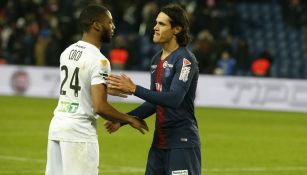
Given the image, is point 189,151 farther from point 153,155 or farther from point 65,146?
point 65,146

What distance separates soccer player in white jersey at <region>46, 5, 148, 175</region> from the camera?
6625 millimetres

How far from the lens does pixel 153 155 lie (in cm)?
717

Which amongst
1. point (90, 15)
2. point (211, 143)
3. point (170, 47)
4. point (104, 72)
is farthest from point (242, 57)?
point (104, 72)

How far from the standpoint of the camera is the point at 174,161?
6996 millimetres

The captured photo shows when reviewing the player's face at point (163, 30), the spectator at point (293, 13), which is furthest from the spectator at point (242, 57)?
the player's face at point (163, 30)

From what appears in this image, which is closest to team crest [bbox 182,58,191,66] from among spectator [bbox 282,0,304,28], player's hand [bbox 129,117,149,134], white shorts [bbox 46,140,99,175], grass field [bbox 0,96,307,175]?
player's hand [bbox 129,117,149,134]

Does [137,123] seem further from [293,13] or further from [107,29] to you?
[293,13]

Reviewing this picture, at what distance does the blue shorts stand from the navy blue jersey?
5cm

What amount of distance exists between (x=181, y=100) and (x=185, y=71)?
0.26 meters

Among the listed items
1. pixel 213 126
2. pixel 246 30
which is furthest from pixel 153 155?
A: pixel 246 30

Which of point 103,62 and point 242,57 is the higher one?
point 242,57

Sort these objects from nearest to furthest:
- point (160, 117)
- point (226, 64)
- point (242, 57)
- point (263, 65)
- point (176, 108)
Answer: point (176, 108) < point (160, 117) < point (263, 65) < point (226, 64) < point (242, 57)

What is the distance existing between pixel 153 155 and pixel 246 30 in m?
24.1

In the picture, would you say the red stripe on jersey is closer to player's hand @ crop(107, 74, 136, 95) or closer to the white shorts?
player's hand @ crop(107, 74, 136, 95)
